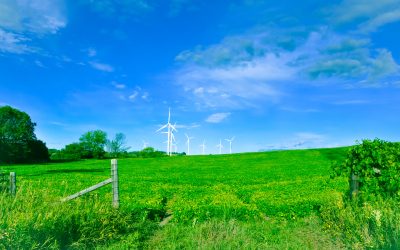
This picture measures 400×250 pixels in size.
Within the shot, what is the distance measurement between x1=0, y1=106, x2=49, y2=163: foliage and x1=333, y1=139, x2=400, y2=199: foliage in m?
93.5

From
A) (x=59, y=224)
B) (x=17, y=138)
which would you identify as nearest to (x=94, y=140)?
(x=17, y=138)

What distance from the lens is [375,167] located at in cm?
1159

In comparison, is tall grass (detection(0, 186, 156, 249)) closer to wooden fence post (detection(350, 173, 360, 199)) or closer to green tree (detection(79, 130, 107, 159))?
wooden fence post (detection(350, 173, 360, 199))

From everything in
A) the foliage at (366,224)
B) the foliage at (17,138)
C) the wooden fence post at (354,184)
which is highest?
the foliage at (17,138)

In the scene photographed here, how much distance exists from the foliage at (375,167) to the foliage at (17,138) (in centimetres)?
9352

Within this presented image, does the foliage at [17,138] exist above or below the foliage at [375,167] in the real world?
above

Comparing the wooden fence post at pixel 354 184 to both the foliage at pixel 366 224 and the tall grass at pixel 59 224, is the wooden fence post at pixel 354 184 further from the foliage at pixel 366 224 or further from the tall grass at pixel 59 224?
the tall grass at pixel 59 224

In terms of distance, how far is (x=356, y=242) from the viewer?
9.51 meters

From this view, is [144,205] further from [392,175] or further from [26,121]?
[26,121]

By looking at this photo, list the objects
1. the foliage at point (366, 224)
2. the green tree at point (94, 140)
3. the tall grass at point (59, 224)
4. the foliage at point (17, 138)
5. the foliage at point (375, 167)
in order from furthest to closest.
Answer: the green tree at point (94, 140), the foliage at point (17, 138), the foliage at point (375, 167), the foliage at point (366, 224), the tall grass at point (59, 224)

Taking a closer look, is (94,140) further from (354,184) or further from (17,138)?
(354,184)

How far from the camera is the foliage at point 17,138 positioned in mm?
91438

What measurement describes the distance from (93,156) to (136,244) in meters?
134

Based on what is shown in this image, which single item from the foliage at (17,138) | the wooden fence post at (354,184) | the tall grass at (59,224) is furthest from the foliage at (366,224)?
the foliage at (17,138)
